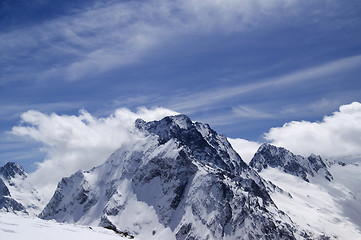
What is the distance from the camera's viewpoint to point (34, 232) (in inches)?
1248

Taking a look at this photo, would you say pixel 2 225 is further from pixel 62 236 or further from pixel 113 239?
pixel 113 239

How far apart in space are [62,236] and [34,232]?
250 centimetres

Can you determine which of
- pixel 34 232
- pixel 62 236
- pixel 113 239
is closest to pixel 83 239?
pixel 62 236

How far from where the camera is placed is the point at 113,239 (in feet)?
127

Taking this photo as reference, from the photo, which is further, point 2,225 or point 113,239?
point 113,239

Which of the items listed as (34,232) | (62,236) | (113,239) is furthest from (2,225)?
(113,239)

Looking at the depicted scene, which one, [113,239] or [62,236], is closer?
[62,236]

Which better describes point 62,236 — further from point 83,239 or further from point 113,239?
point 113,239

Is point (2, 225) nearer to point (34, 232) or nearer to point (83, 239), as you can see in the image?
point (34, 232)

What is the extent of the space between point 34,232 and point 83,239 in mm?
4437

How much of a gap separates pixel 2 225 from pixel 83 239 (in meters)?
7.88

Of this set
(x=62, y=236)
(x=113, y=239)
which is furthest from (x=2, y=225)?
(x=113, y=239)

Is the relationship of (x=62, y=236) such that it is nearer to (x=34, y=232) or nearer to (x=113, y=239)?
(x=34, y=232)

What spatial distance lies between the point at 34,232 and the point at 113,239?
9.73 meters
